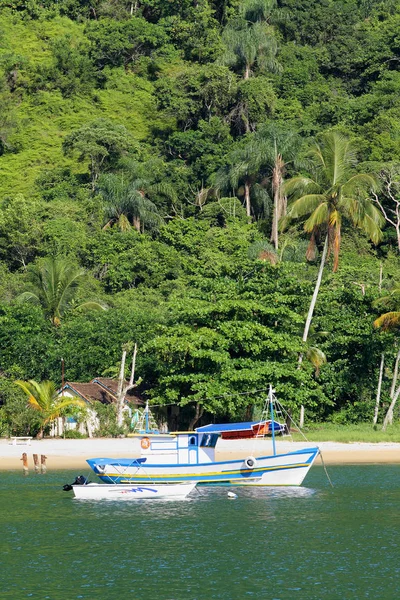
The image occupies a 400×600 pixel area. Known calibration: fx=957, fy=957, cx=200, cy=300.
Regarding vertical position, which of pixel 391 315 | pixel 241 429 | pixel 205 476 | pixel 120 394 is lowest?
pixel 205 476

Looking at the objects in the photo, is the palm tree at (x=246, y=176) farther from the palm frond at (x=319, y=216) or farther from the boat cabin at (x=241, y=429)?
the boat cabin at (x=241, y=429)

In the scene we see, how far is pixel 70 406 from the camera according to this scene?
150ft

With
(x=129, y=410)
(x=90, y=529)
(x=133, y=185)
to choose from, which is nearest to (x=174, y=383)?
(x=129, y=410)

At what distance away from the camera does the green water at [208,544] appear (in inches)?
833

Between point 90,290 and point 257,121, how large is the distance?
2870 centimetres

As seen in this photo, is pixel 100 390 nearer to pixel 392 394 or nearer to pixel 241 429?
pixel 241 429

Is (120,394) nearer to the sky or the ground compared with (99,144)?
nearer to the ground

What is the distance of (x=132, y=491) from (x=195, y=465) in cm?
262

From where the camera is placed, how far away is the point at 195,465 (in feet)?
114

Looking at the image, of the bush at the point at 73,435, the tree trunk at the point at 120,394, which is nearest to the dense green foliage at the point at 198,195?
the tree trunk at the point at 120,394

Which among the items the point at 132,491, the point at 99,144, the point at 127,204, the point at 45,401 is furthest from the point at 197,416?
the point at 99,144

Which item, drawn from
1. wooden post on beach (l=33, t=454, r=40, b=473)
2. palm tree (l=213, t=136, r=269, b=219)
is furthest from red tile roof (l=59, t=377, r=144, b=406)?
palm tree (l=213, t=136, r=269, b=219)

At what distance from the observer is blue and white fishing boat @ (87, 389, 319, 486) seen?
113 feet

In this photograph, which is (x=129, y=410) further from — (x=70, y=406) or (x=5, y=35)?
(x=5, y=35)
